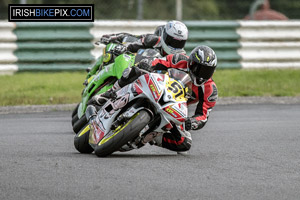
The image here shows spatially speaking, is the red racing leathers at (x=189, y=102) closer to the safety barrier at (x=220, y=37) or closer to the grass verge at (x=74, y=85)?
the grass verge at (x=74, y=85)

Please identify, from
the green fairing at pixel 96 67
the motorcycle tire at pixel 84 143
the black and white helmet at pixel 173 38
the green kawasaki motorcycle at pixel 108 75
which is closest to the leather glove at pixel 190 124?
the motorcycle tire at pixel 84 143

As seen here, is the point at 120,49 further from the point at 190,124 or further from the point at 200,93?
the point at 190,124

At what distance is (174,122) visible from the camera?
6477 millimetres

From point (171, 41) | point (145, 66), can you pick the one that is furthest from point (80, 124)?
point (145, 66)

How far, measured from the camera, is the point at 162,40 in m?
8.69

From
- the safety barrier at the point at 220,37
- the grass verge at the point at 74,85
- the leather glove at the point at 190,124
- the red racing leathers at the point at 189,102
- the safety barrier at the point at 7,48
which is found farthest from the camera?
the safety barrier at the point at 220,37

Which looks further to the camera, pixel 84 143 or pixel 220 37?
pixel 220 37

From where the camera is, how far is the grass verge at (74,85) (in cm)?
1288

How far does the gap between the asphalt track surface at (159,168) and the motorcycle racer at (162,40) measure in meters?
1.12

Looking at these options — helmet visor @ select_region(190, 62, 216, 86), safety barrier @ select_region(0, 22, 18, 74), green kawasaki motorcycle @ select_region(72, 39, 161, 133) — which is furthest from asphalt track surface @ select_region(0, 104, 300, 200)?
safety barrier @ select_region(0, 22, 18, 74)

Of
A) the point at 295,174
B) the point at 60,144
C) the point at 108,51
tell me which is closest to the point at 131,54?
the point at 108,51

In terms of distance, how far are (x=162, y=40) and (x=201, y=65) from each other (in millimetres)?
1967

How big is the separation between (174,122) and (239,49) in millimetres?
9306

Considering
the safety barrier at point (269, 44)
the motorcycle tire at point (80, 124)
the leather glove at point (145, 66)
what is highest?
the leather glove at point (145, 66)
